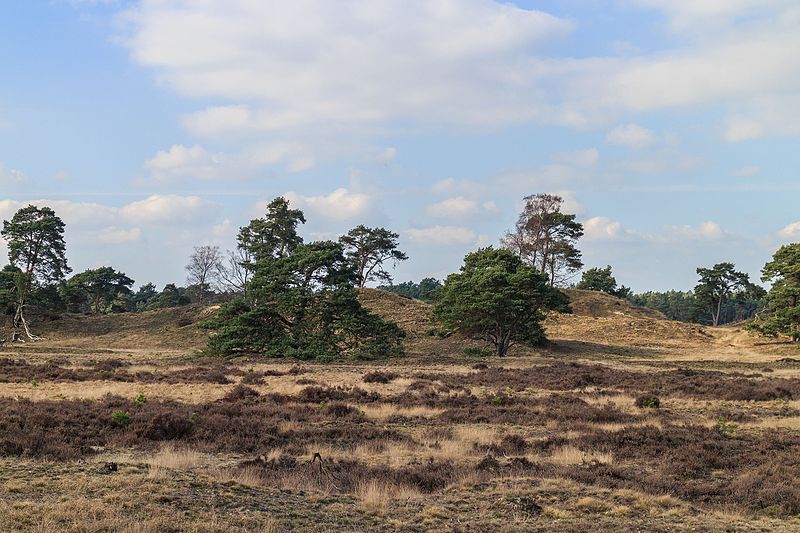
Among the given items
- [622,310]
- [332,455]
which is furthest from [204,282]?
[332,455]

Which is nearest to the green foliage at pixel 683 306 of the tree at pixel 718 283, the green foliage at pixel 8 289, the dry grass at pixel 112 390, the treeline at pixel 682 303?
the treeline at pixel 682 303

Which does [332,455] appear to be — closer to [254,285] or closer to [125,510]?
[125,510]

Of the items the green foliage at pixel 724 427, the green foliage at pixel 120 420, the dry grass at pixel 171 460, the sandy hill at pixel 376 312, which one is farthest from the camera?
the sandy hill at pixel 376 312

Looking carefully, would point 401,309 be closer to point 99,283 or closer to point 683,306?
point 99,283

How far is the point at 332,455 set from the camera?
1403 cm

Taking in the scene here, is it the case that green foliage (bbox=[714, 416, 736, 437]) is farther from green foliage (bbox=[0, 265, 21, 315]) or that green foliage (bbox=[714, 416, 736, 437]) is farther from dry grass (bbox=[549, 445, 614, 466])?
green foliage (bbox=[0, 265, 21, 315])

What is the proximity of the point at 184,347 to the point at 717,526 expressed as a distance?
57.3m

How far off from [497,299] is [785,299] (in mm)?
30766

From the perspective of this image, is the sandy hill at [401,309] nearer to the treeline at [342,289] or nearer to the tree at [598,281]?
the treeline at [342,289]

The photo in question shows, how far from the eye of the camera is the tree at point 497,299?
46.4 meters

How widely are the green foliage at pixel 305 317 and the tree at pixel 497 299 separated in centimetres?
509

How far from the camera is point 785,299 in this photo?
189ft

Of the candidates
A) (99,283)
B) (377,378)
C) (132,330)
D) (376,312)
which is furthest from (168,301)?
(377,378)

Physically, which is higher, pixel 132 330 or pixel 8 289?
pixel 8 289
